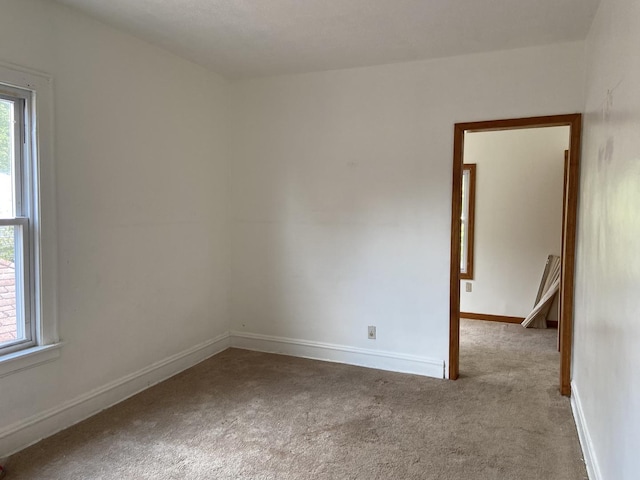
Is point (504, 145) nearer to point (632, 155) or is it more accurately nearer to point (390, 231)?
point (390, 231)

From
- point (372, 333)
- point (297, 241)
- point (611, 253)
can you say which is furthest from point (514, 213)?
point (611, 253)

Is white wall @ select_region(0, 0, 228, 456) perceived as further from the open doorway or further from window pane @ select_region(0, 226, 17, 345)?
the open doorway

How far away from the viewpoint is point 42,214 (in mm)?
2521

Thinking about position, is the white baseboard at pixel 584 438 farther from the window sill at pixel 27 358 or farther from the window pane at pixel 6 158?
the window pane at pixel 6 158

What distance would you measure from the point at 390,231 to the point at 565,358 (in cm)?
158

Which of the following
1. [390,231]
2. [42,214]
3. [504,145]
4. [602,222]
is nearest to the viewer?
[602,222]

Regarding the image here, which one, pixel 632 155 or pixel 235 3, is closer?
pixel 632 155

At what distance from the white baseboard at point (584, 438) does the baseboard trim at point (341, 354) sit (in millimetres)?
931

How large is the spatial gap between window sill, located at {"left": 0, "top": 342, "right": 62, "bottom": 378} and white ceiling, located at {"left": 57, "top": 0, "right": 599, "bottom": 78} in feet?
6.55

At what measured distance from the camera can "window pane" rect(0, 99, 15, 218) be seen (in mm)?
2393

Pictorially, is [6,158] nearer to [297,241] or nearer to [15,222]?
[15,222]

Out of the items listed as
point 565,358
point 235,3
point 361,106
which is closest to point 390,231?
point 361,106

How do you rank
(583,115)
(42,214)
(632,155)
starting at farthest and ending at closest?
(583,115) < (42,214) < (632,155)

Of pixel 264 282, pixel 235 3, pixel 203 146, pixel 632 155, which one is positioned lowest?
pixel 264 282
